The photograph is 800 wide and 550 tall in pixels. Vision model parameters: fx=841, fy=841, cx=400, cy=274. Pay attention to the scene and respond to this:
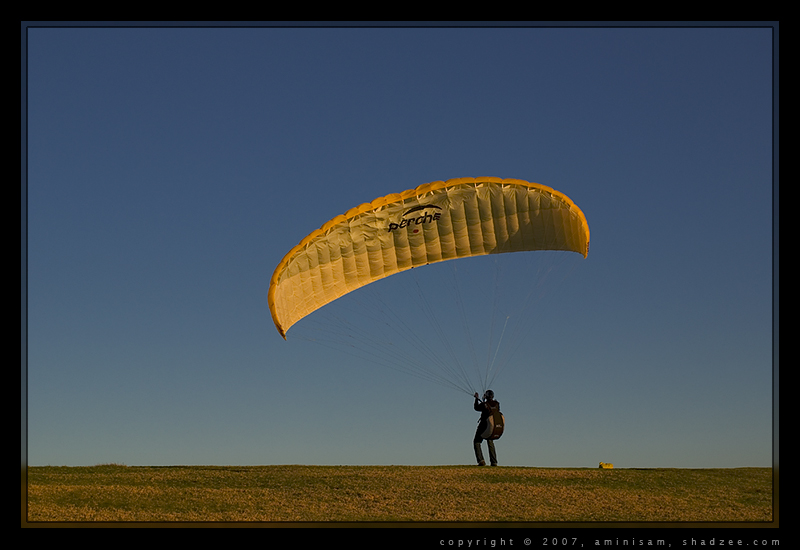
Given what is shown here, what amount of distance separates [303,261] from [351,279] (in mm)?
1514

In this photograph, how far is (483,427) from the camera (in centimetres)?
2369

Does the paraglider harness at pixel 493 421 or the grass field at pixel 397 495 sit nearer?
the grass field at pixel 397 495

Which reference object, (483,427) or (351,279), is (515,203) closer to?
(351,279)

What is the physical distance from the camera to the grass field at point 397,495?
770 inches

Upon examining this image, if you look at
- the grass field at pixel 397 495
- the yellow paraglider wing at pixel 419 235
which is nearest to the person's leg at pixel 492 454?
the grass field at pixel 397 495

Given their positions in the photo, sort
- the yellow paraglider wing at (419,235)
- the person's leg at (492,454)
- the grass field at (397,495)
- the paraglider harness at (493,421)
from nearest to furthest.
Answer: the grass field at (397,495), the yellow paraglider wing at (419,235), the paraglider harness at (493,421), the person's leg at (492,454)

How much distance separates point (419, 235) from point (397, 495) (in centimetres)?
675

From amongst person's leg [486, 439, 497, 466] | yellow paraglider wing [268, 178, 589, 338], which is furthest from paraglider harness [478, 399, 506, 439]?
yellow paraglider wing [268, 178, 589, 338]

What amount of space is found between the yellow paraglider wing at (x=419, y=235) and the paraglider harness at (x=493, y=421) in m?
4.22

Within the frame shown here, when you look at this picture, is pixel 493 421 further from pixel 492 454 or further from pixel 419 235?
pixel 419 235

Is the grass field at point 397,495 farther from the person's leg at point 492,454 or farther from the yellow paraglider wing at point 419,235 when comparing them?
the yellow paraglider wing at point 419,235

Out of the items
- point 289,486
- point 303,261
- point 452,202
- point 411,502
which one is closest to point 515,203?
point 452,202

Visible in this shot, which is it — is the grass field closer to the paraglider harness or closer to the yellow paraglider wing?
the paraglider harness

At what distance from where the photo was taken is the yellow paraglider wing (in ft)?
71.1
